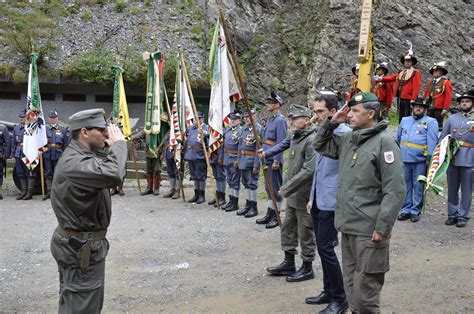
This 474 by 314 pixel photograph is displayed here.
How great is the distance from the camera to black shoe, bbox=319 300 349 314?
477cm

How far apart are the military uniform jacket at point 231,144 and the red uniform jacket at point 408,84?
3973 millimetres

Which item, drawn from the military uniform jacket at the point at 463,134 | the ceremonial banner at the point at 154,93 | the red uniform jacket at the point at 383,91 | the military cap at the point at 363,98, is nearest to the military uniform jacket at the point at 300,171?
the military cap at the point at 363,98

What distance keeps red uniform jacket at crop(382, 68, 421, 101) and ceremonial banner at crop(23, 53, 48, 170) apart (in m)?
8.40

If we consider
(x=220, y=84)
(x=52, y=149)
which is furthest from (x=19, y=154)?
(x=220, y=84)

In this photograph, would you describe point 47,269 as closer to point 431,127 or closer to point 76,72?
point 431,127

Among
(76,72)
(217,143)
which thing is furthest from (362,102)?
(76,72)

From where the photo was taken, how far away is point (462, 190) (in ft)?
27.5

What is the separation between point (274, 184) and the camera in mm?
9078

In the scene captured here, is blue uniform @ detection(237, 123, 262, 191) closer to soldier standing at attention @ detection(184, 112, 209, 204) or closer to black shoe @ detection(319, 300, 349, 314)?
soldier standing at attention @ detection(184, 112, 209, 204)

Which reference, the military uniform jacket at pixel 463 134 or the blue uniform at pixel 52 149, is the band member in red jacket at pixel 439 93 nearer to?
the military uniform jacket at pixel 463 134

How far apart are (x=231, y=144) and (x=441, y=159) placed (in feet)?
13.9

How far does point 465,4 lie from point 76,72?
1574 centimetres

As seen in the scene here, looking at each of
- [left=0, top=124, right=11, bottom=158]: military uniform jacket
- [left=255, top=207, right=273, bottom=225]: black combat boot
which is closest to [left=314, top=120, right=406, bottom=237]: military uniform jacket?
[left=255, top=207, right=273, bottom=225]: black combat boot

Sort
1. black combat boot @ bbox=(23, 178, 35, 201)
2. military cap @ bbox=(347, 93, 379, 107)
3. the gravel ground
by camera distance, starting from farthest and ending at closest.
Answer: black combat boot @ bbox=(23, 178, 35, 201)
the gravel ground
military cap @ bbox=(347, 93, 379, 107)
